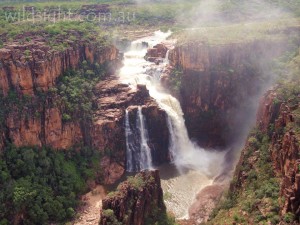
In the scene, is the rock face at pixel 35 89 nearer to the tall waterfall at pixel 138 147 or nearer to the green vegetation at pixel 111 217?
the tall waterfall at pixel 138 147

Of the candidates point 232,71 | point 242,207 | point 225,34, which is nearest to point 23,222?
point 242,207

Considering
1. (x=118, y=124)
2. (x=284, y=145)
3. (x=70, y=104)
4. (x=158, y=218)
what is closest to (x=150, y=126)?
(x=118, y=124)

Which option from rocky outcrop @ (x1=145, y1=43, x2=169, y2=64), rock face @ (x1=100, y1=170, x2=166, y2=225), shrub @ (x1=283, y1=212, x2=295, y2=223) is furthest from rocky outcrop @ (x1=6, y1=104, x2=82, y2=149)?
shrub @ (x1=283, y1=212, x2=295, y2=223)

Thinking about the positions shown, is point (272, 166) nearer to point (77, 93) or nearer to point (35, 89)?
point (77, 93)

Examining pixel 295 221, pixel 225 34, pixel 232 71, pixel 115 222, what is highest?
pixel 225 34

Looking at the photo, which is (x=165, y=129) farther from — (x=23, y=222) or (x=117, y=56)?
(x=23, y=222)

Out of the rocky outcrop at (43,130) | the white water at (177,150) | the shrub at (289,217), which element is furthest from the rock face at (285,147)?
the rocky outcrop at (43,130)

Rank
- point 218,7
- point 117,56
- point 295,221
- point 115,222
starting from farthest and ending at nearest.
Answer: point 218,7 → point 117,56 → point 115,222 → point 295,221

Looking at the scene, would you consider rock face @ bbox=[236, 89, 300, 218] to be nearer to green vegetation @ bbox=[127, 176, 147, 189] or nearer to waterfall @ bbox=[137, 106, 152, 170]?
green vegetation @ bbox=[127, 176, 147, 189]
